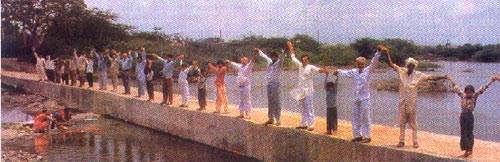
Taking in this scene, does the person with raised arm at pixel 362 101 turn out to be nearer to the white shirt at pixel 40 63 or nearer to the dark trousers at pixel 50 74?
the dark trousers at pixel 50 74

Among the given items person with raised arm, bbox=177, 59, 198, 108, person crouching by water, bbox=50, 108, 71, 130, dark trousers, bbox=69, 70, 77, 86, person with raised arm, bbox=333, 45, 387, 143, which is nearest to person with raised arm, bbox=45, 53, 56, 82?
dark trousers, bbox=69, 70, 77, 86

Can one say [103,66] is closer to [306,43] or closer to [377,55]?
[377,55]

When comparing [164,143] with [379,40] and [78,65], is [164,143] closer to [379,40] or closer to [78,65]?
[78,65]

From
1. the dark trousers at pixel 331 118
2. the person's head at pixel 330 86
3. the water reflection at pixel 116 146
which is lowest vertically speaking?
the water reflection at pixel 116 146

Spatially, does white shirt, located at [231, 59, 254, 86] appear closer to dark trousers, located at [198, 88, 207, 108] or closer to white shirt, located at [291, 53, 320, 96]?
dark trousers, located at [198, 88, 207, 108]

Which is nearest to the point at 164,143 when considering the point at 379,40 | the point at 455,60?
the point at 379,40

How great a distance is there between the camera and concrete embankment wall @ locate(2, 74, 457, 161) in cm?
966

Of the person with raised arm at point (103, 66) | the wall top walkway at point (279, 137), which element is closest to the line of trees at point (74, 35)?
the person with raised arm at point (103, 66)

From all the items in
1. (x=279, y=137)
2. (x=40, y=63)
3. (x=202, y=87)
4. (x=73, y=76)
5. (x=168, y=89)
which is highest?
(x=40, y=63)

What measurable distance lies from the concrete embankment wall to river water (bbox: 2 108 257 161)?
0.83ft

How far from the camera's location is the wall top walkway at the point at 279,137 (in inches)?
358

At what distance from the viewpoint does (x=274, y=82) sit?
1175cm

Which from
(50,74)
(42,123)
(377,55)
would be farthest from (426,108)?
(377,55)

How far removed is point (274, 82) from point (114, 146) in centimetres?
513
